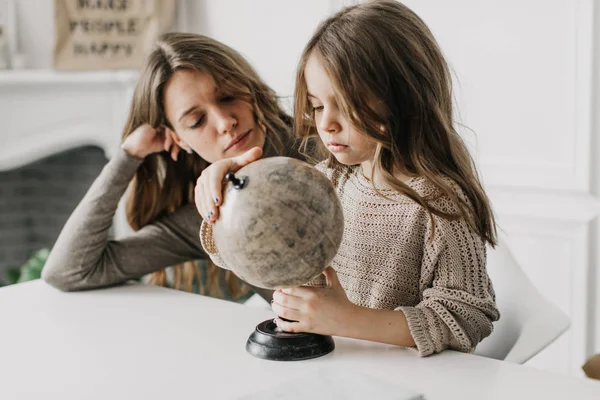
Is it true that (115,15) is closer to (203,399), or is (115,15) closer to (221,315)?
(221,315)

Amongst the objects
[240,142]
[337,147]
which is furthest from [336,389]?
[240,142]

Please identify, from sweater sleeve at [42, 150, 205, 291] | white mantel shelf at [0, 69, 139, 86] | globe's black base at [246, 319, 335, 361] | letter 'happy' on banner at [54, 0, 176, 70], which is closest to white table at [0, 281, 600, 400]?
globe's black base at [246, 319, 335, 361]

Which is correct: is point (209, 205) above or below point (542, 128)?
above

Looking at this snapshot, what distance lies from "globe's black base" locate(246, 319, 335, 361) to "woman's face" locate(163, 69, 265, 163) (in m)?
0.61

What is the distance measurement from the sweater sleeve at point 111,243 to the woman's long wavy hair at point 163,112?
0.06m

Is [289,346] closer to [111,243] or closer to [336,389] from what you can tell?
[336,389]

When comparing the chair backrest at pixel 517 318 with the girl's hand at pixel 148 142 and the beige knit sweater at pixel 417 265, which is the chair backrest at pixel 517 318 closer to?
the beige knit sweater at pixel 417 265

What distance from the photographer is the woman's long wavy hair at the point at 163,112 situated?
188 centimetres

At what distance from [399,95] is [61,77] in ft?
7.79

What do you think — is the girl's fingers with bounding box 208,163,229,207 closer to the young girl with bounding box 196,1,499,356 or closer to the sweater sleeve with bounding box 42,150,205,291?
the young girl with bounding box 196,1,499,356

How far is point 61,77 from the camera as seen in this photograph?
11.2 ft

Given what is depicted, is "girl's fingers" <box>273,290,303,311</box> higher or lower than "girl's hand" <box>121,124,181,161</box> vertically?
lower

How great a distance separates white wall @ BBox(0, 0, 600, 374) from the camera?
8.26ft

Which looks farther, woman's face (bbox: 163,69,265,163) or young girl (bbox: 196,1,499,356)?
woman's face (bbox: 163,69,265,163)
